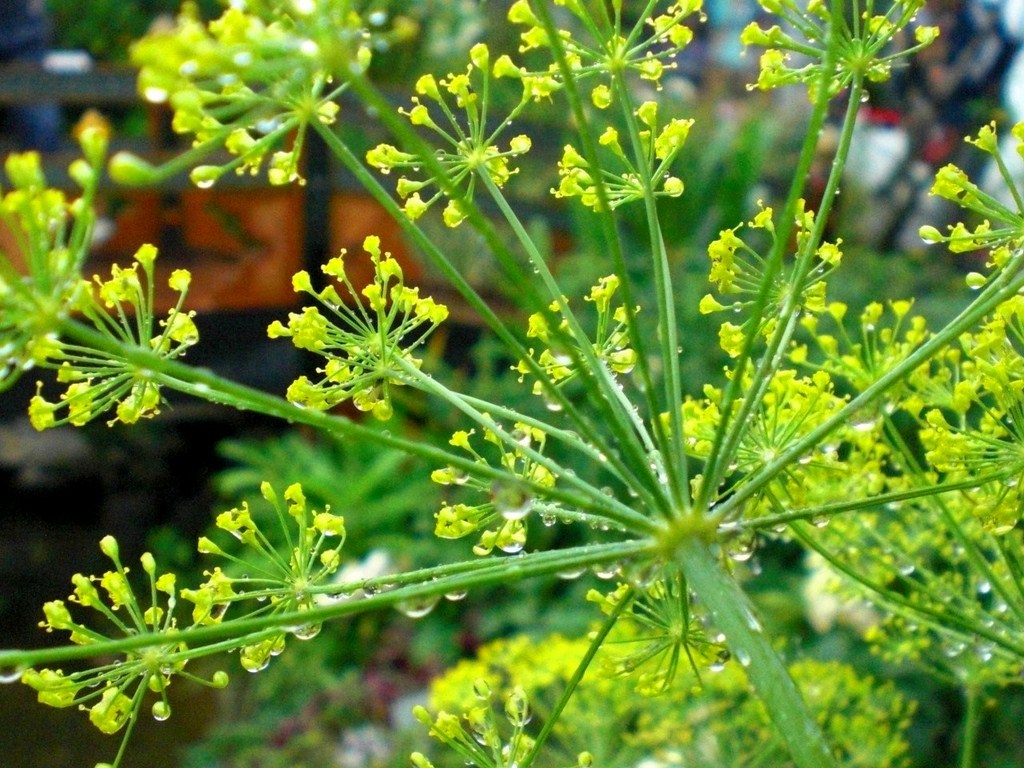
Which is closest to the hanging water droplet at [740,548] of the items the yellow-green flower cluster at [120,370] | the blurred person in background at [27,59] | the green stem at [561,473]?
the green stem at [561,473]

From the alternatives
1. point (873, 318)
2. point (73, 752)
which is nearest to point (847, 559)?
point (873, 318)

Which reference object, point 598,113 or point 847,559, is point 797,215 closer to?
point 847,559

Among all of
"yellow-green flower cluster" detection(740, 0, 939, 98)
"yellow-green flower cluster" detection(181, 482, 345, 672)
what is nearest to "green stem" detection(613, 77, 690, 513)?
"yellow-green flower cluster" detection(740, 0, 939, 98)

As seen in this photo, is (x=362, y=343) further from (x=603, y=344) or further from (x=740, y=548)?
(x=740, y=548)

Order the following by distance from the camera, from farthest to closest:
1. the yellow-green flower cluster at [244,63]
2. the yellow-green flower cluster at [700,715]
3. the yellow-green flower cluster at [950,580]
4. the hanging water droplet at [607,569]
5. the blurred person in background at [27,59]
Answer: the blurred person in background at [27,59]
the yellow-green flower cluster at [700,715]
the yellow-green flower cluster at [950,580]
the hanging water droplet at [607,569]
the yellow-green flower cluster at [244,63]

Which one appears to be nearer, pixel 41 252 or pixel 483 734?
pixel 41 252

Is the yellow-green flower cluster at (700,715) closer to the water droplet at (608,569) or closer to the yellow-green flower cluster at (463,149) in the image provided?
the water droplet at (608,569)

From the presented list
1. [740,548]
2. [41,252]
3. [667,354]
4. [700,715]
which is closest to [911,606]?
[740,548]
